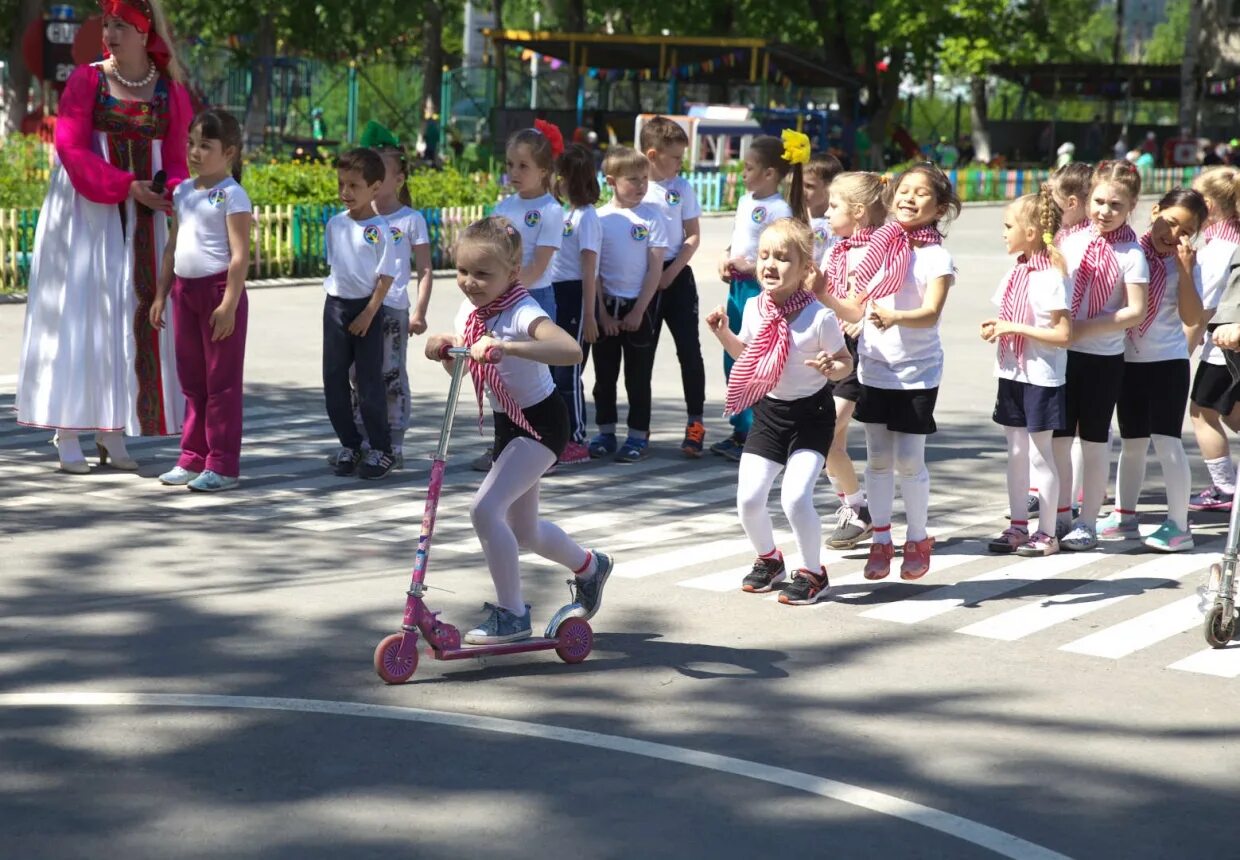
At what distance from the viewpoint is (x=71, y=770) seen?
16.3ft

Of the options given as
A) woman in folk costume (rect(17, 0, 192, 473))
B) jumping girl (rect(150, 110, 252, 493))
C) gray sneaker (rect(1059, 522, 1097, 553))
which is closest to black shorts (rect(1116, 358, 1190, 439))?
gray sneaker (rect(1059, 522, 1097, 553))

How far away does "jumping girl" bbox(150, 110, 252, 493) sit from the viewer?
29.5 ft

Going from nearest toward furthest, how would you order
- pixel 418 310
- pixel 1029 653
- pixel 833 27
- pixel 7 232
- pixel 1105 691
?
pixel 1105 691
pixel 1029 653
pixel 418 310
pixel 7 232
pixel 833 27

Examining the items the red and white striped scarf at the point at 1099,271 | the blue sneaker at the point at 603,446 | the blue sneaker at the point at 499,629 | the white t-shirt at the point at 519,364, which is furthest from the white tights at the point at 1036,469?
the blue sneaker at the point at 603,446

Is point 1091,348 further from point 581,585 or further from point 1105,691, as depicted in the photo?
point 581,585

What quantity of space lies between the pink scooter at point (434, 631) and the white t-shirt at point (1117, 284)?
294cm

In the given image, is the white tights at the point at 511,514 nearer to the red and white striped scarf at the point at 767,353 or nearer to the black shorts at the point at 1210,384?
the red and white striped scarf at the point at 767,353

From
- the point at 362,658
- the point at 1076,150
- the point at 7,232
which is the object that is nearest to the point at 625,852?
the point at 362,658

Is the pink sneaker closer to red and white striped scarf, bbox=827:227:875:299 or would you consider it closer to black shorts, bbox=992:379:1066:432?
red and white striped scarf, bbox=827:227:875:299

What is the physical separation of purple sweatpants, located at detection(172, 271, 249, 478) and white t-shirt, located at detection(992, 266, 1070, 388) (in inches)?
147

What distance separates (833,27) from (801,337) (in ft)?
158

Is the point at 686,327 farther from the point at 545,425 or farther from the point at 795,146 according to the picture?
the point at 545,425

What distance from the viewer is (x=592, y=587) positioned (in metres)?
6.41

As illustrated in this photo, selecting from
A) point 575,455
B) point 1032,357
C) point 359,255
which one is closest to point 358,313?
point 359,255
